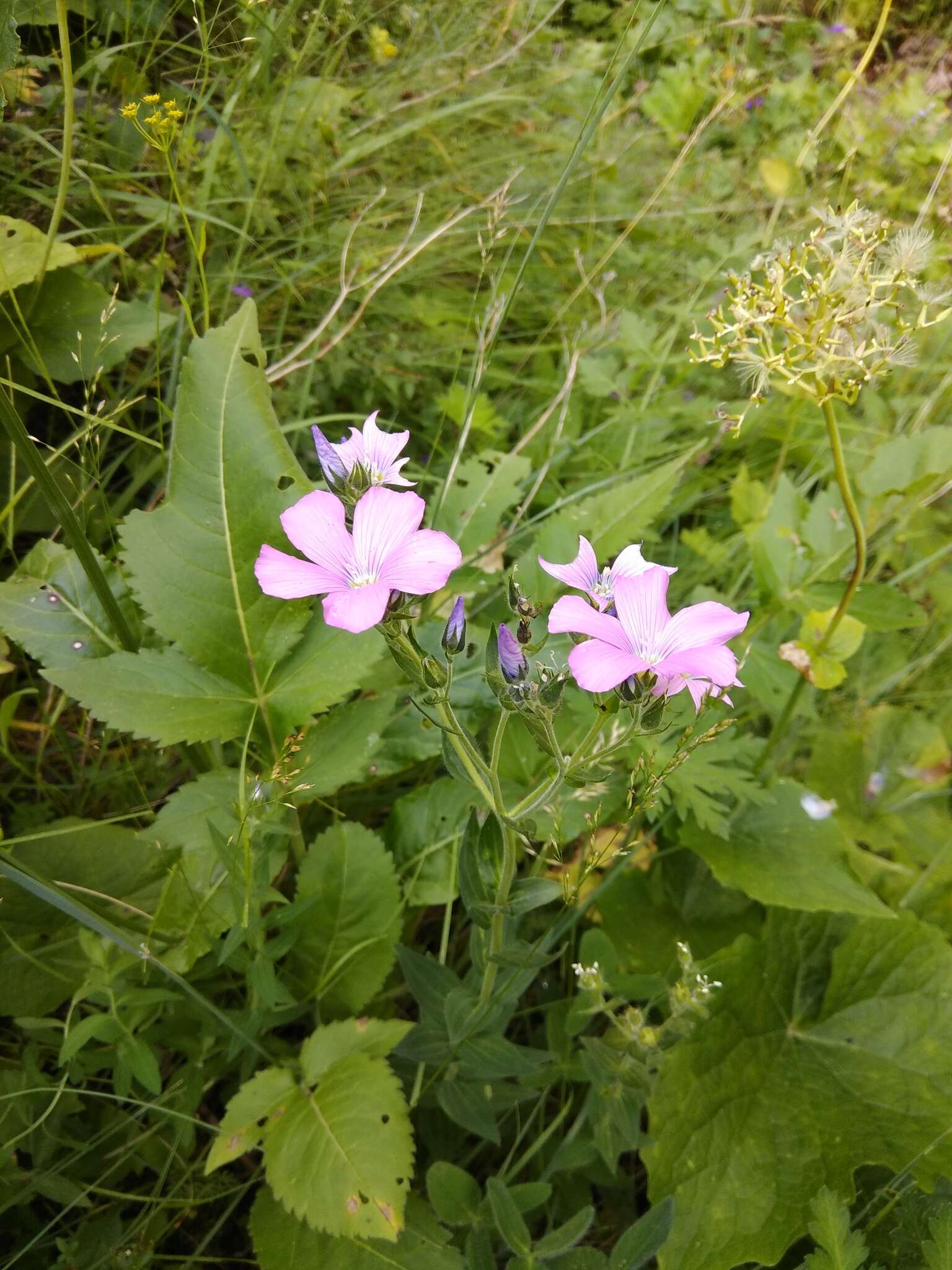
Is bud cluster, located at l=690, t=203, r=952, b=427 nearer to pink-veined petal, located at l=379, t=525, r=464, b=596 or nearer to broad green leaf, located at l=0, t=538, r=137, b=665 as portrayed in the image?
pink-veined petal, located at l=379, t=525, r=464, b=596

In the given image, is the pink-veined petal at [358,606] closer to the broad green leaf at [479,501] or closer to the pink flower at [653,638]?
the pink flower at [653,638]

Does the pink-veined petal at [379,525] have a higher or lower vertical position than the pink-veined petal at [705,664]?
higher

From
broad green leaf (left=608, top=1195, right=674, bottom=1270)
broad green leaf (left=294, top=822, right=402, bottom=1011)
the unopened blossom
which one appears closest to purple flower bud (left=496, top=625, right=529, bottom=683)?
the unopened blossom

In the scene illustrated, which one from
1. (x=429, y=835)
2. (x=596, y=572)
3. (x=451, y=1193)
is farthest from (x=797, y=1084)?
(x=596, y=572)

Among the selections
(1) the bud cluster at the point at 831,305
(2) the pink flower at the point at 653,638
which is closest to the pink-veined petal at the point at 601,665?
(2) the pink flower at the point at 653,638

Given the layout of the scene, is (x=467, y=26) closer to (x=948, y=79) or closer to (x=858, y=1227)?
(x=948, y=79)

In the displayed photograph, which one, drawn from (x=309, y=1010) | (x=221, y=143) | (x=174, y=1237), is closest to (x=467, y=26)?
(x=221, y=143)
